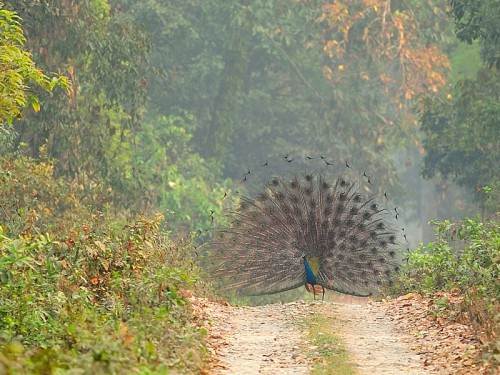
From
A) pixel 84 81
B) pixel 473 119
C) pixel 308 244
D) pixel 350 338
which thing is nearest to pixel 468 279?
pixel 350 338

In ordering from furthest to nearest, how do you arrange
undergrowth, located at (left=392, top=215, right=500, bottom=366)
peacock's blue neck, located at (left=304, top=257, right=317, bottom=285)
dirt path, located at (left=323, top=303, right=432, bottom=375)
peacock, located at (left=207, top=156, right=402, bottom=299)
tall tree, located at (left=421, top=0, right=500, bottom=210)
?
tall tree, located at (left=421, top=0, right=500, bottom=210), peacock, located at (left=207, top=156, right=402, bottom=299), peacock's blue neck, located at (left=304, top=257, right=317, bottom=285), undergrowth, located at (left=392, top=215, right=500, bottom=366), dirt path, located at (left=323, top=303, right=432, bottom=375)

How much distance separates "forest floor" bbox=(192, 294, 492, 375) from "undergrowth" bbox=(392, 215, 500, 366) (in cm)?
18

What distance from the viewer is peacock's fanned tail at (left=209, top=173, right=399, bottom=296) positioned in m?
17.5

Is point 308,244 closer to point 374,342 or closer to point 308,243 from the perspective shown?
point 308,243

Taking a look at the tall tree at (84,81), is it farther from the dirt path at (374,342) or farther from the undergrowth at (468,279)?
the dirt path at (374,342)

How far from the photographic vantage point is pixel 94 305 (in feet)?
39.1

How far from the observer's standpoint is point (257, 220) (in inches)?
695

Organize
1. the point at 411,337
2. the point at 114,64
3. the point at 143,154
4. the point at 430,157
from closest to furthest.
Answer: the point at 411,337 → the point at 114,64 → the point at 430,157 → the point at 143,154

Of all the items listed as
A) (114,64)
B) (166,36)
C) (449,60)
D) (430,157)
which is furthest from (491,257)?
(449,60)

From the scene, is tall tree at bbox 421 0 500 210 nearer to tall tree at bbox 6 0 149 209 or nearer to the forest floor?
tall tree at bbox 6 0 149 209

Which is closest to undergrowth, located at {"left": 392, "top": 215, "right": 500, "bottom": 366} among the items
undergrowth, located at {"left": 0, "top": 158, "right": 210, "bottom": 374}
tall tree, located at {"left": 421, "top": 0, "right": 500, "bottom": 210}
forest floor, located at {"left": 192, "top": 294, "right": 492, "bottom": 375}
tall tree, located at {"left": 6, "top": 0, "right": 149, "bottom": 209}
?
forest floor, located at {"left": 192, "top": 294, "right": 492, "bottom": 375}

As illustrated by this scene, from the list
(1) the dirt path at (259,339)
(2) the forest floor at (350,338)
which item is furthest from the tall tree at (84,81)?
(1) the dirt path at (259,339)

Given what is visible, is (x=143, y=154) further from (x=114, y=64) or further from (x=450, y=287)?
(x=450, y=287)

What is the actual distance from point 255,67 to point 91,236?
23.9m
